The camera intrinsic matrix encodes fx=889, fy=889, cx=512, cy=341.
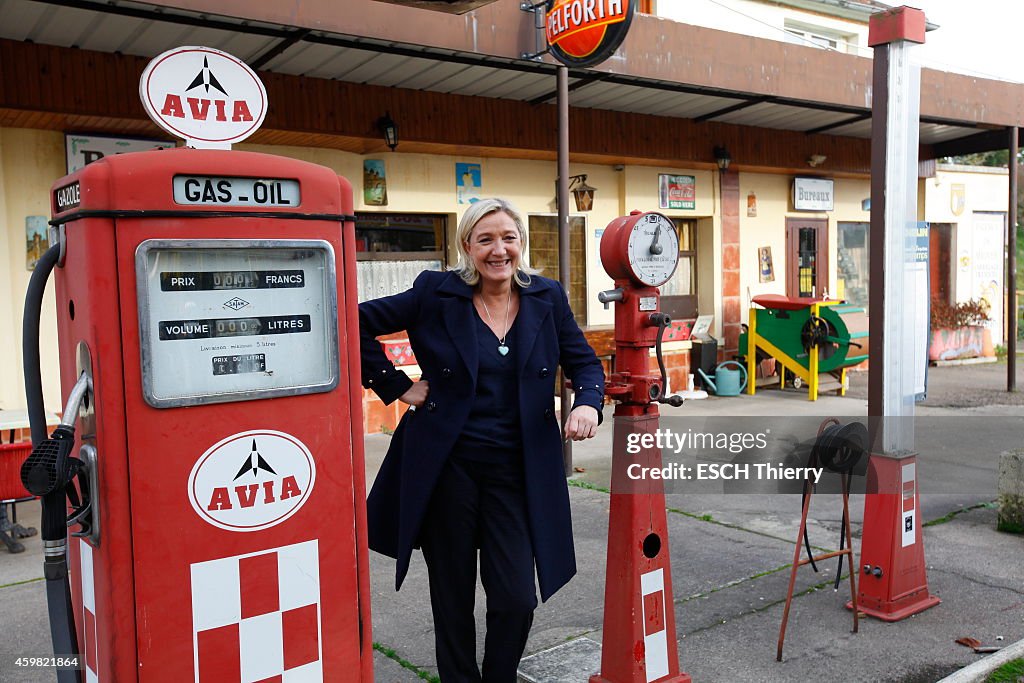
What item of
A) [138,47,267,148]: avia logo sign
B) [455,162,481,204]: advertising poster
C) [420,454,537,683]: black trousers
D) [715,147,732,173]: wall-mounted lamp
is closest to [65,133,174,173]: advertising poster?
[455,162,481,204]: advertising poster

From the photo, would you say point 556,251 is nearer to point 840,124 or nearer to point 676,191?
point 676,191

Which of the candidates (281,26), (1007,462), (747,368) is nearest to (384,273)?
(281,26)

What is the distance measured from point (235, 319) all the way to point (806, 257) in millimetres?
12108

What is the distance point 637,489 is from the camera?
10.4 ft

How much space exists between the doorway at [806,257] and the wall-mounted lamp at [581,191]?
3.80m

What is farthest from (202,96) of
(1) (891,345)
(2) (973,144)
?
(2) (973,144)

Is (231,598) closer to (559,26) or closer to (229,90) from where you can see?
(229,90)

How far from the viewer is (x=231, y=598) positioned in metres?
2.28

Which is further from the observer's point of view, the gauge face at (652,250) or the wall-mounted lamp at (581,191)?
the wall-mounted lamp at (581,191)

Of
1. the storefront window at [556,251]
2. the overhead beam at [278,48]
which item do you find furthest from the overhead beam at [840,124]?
the overhead beam at [278,48]

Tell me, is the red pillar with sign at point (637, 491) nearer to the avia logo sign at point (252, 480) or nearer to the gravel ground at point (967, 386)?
the avia logo sign at point (252, 480)

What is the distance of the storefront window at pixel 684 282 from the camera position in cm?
1168

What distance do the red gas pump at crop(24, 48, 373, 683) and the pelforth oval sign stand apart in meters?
4.37

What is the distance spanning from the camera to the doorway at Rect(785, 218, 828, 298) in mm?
12867
